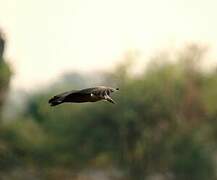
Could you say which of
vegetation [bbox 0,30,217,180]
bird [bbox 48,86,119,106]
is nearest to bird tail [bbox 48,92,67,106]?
bird [bbox 48,86,119,106]

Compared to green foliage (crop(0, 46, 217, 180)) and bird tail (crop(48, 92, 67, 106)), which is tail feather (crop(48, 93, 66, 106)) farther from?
green foliage (crop(0, 46, 217, 180))

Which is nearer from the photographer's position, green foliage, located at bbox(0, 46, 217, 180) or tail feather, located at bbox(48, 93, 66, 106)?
tail feather, located at bbox(48, 93, 66, 106)

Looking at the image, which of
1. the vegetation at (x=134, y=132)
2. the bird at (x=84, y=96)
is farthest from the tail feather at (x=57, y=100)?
the vegetation at (x=134, y=132)

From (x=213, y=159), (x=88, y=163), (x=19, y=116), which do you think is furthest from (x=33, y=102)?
(x=213, y=159)

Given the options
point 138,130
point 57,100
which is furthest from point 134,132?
point 57,100

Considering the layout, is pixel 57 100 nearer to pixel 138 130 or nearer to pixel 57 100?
pixel 57 100

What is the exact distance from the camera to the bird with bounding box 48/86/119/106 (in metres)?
4.55

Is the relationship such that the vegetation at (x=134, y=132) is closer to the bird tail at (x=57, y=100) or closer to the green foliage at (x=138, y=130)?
the green foliage at (x=138, y=130)

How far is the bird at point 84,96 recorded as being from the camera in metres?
4.55

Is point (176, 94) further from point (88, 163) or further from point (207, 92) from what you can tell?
point (88, 163)

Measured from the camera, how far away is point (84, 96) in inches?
180

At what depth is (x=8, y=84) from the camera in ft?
127

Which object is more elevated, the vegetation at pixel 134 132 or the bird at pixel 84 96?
the vegetation at pixel 134 132

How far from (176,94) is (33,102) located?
788cm
